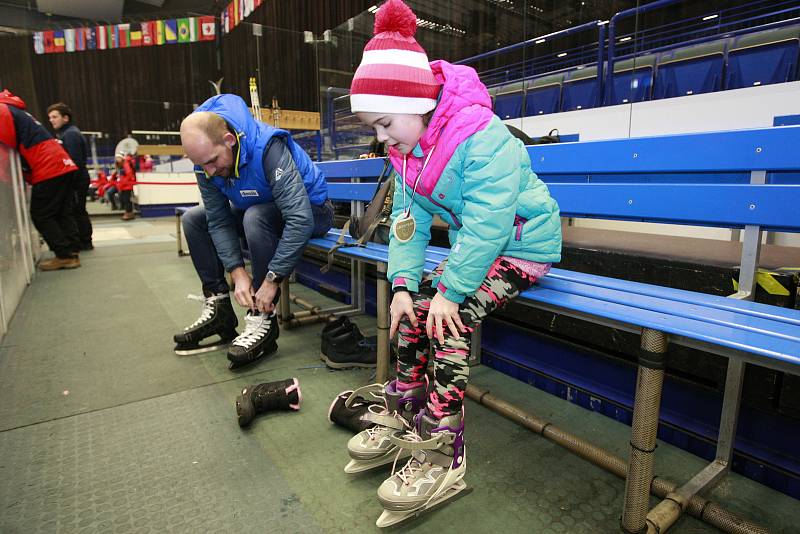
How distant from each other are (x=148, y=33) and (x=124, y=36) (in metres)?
0.62

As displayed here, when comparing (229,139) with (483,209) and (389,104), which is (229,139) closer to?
(389,104)

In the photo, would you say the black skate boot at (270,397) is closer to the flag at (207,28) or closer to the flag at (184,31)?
the flag at (207,28)

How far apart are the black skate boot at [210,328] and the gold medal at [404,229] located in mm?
1144

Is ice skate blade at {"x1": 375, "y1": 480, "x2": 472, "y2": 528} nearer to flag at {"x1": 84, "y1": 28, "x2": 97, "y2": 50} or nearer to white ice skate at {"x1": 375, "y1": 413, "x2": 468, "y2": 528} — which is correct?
white ice skate at {"x1": 375, "y1": 413, "x2": 468, "y2": 528}

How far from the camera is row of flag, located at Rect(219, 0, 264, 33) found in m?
8.95

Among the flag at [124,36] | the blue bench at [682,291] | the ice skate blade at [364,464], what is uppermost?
the flag at [124,36]

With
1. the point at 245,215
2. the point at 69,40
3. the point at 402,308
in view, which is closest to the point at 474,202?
the point at 402,308

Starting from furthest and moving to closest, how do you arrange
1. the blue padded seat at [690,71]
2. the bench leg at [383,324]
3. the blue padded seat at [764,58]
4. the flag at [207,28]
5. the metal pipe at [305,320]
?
the flag at [207,28] < the blue padded seat at [690,71] < the blue padded seat at [764,58] < the metal pipe at [305,320] < the bench leg at [383,324]

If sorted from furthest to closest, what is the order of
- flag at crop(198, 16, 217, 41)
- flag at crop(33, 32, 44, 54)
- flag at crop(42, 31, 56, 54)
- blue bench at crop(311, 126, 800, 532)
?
flag at crop(42, 31, 56, 54) < flag at crop(33, 32, 44, 54) < flag at crop(198, 16, 217, 41) < blue bench at crop(311, 126, 800, 532)

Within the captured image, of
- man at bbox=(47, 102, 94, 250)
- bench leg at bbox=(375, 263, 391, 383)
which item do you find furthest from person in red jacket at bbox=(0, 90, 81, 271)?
bench leg at bbox=(375, 263, 391, 383)

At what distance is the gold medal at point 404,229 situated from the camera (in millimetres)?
1116

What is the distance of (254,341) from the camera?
5.76ft

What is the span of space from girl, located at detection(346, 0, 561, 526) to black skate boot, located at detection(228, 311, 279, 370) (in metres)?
0.77

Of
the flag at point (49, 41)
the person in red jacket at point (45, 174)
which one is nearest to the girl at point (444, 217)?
the person in red jacket at point (45, 174)
